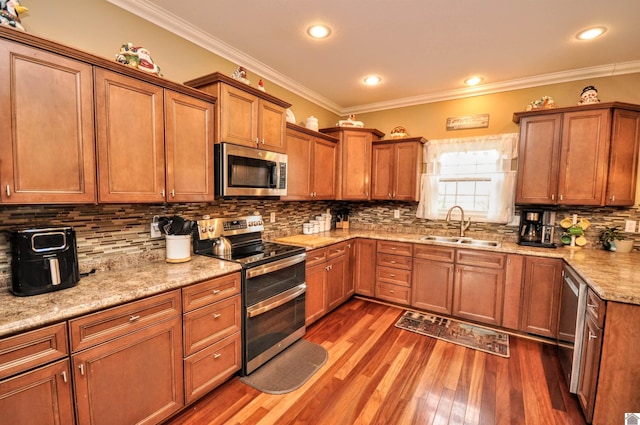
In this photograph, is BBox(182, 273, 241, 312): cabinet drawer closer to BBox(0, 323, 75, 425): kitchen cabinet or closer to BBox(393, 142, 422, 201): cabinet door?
BBox(0, 323, 75, 425): kitchen cabinet

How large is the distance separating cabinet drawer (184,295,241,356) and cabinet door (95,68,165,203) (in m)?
0.78

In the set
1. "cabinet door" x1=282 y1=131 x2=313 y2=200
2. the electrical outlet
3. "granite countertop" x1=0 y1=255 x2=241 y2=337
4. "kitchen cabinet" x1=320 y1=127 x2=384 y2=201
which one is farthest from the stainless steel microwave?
the electrical outlet

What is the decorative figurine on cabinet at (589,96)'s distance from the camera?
2.67 meters

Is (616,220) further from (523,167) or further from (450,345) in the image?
(450,345)

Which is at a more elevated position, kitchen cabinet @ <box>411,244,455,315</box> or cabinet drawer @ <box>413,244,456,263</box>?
cabinet drawer @ <box>413,244,456,263</box>

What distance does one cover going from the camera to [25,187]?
130 cm

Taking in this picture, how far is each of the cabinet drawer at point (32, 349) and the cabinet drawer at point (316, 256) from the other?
183 centimetres

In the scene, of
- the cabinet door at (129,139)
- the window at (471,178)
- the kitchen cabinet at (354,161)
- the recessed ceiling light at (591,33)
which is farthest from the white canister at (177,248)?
the recessed ceiling light at (591,33)

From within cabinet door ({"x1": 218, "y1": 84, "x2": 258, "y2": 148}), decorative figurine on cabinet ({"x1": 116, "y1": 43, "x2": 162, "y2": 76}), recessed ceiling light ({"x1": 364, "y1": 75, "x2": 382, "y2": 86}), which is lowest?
cabinet door ({"x1": 218, "y1": 84, "x2": 258, "y2": 148})

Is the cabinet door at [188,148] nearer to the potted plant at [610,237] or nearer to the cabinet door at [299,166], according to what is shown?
the cabinet door at [299,166]

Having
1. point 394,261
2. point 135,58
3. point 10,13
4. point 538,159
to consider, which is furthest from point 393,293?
point 10,13

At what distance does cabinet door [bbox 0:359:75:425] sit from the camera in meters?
1.09

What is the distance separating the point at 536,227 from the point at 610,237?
1.91 ft

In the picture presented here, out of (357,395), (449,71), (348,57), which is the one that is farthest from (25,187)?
(449,71)
